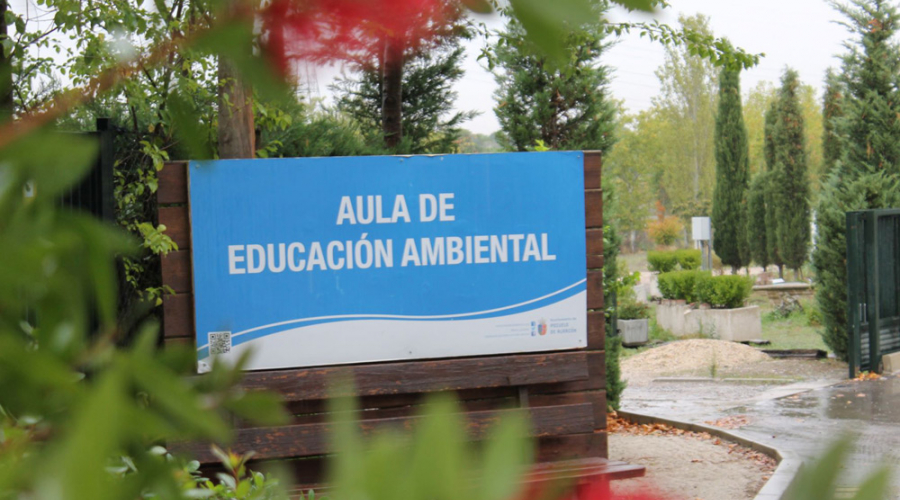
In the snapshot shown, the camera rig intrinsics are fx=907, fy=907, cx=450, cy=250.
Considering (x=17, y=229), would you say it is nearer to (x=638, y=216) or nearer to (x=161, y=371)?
(x=161, y=371)

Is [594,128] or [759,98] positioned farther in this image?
[759,98]

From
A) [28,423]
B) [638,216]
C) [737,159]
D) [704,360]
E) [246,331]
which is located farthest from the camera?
[638,216]

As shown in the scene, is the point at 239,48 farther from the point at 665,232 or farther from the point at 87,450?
the point at 665,232

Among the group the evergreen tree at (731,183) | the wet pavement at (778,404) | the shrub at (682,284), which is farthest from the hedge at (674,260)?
the wet pavement at (778,404)

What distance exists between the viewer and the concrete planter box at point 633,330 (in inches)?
560

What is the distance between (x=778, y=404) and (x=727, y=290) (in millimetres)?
7227

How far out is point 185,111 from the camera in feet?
1.29

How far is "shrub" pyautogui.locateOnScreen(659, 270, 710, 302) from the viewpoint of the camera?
16.2 metres

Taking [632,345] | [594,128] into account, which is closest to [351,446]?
[594,128]

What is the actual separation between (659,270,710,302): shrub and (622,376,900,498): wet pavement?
5.92m

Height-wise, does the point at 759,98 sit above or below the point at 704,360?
above

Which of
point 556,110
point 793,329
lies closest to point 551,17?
point 556,110

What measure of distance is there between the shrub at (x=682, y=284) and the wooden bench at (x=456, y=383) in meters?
12.3

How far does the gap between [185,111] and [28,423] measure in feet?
0.47
